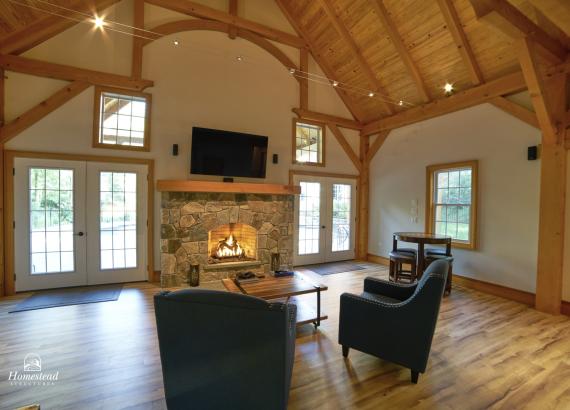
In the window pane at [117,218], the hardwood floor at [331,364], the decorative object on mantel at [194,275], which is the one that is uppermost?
the window pane at [117,218]

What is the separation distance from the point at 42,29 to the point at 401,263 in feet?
21.6

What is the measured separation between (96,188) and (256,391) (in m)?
A: 4.23

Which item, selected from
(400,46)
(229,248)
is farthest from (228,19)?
(229,248)

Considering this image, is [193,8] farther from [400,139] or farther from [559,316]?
[559,316]

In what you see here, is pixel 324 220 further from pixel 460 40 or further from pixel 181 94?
pixel 460 40

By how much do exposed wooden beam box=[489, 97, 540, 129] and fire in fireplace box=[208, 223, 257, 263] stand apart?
4579 millimetres

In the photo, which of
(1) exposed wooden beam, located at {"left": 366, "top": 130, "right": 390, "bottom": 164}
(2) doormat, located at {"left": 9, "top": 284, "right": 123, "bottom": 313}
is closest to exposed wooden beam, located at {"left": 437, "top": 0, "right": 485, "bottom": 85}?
(1) exposed wooden beam, located at {"left": 366, "top": 130, "right": 390, "bottom": 164}

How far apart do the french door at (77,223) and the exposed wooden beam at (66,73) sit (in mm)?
1293

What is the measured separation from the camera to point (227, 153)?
16.3 feet

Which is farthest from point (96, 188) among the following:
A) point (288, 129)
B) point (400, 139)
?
point (400, 139)

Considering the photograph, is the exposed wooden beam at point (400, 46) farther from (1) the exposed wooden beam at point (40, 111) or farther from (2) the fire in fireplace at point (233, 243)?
(1) the exposed wooden beam at point (40, 111)

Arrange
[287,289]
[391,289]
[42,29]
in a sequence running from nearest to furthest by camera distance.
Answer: [391,289] < [287,289] < [42,29]

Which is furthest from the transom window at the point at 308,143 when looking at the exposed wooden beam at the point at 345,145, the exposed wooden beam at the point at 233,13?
the exposed wooden beam at the point at 233,13

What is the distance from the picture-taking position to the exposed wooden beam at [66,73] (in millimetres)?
3902
